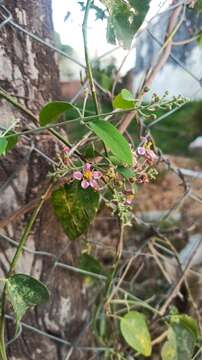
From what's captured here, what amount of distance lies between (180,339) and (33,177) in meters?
0.31

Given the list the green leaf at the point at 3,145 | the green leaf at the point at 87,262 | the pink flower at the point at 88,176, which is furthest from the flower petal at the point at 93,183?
the green leaf at the point at 87,262

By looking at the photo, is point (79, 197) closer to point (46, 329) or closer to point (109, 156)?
point (109, 156)

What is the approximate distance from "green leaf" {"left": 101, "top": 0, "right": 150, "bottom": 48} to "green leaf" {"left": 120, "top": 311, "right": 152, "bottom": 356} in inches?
15.1

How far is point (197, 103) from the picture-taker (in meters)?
2.15

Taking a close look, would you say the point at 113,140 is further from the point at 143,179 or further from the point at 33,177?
the point at 33,177

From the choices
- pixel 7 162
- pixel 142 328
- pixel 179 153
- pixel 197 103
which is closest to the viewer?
pixel 7 162

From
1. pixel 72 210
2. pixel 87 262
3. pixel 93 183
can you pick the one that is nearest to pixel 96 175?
pixel 93 183

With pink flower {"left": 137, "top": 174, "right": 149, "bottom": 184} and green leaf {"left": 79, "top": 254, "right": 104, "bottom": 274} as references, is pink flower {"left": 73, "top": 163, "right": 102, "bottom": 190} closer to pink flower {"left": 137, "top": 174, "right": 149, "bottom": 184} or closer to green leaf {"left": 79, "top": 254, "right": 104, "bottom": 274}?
pink flower {"left": 137, "top": 174, "right": 149, "bottom": 184}

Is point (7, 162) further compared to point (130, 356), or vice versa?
point (130, 356)

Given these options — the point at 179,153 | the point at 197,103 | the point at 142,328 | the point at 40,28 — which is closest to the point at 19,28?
the point at 40,28

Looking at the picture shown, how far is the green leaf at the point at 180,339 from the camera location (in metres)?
0.78

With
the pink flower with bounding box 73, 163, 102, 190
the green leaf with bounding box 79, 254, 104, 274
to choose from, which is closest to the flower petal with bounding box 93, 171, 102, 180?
the pink flower with bounding box 73, 163, 102, 190

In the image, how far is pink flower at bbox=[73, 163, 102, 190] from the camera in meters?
0.56

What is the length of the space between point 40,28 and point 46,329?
1.28ft
